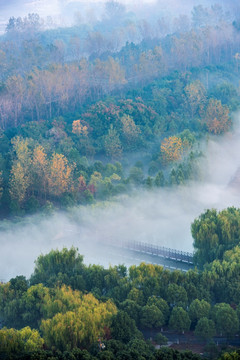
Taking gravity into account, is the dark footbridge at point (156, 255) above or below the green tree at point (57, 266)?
above

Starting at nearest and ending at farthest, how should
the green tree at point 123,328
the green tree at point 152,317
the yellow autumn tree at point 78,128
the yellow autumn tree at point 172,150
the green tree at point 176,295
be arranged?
the green tree at point 123,328, the green tree at point 152,317, the green tree at point 176,295, the yellow autumn tree at point 172,150, the yellow autumn tree at point 78,128

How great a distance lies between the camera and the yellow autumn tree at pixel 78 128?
156 feet

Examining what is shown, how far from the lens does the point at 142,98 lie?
57062mm

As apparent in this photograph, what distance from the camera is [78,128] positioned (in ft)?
156

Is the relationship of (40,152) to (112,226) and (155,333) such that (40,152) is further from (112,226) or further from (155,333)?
(155,333)

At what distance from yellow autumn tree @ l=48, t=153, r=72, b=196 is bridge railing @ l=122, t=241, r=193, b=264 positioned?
25.2 feet

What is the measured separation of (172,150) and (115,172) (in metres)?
5.66

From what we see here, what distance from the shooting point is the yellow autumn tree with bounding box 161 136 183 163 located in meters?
43.8

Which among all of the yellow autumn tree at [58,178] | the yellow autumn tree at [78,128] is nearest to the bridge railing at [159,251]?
the yellow autumn tree at [58,178]

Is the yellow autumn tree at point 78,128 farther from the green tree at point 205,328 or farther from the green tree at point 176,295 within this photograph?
the green tree at point 205,328

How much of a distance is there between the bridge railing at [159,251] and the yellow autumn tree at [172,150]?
38.7 ft

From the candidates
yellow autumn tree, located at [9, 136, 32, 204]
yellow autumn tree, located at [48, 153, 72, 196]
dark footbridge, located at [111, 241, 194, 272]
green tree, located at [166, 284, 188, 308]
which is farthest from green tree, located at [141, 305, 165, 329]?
yellow autumn tree, located at [9, 136, 32, 204]

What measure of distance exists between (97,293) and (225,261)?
270 inches

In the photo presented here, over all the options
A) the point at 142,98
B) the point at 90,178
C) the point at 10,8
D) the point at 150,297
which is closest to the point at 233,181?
the point at 90,178
